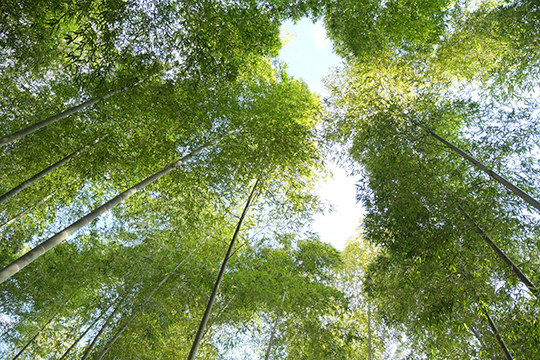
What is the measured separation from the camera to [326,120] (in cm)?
450

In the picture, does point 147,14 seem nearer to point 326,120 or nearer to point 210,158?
point 210,158

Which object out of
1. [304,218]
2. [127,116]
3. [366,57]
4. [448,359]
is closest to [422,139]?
[366,57]

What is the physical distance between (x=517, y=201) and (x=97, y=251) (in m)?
6.75

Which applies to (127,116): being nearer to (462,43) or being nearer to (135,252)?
(135,252)

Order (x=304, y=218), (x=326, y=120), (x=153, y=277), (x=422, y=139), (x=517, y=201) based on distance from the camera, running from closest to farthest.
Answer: (x=517, y=201) < (x=422, y=139) < (x=326, y=120) < (x=304, y=218) < (x=153, y=277)

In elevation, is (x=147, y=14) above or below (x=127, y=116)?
below

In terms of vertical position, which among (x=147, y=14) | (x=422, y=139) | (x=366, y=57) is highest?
(x=366, y=57)

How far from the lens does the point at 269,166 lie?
4.55 metres

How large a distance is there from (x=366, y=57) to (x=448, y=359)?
14.9ft

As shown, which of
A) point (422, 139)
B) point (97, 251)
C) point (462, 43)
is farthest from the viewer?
point (97, 251)

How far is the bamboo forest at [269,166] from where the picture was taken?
9.31 feet

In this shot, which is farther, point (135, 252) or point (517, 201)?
point (135, 252)

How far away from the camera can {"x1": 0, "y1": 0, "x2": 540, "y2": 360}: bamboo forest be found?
2838mm

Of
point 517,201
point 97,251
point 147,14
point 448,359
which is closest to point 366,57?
point 517,201
